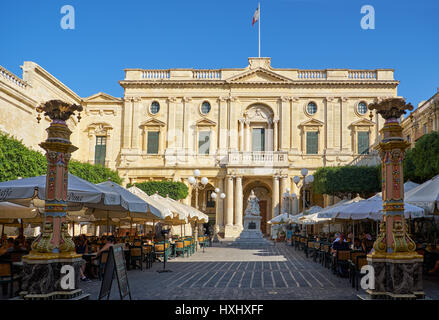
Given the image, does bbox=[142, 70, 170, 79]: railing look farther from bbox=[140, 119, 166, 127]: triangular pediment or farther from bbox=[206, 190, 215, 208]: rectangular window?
bbox=[206, 190, 215, 208]: rectangular window

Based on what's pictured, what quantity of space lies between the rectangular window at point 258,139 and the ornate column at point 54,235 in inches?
1360

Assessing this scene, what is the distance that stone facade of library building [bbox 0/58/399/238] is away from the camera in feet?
134

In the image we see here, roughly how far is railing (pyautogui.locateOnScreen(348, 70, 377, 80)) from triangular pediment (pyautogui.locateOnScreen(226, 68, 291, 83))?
5.93m

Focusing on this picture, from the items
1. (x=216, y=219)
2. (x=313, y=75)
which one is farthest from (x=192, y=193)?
(x=313, y=75)

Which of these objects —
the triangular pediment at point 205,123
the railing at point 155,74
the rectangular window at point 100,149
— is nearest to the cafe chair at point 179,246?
the triangular pediment at point 205,123

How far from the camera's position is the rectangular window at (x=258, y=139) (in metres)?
42.5

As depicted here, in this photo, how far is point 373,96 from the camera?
40.9 meters

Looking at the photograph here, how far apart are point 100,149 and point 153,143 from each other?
208 inches

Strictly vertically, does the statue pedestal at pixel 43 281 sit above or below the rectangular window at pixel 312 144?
below

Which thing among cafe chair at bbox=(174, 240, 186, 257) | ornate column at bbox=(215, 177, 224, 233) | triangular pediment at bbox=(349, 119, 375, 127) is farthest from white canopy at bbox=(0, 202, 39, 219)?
triangular pediment at bbox=(349, 119, 375, 127)

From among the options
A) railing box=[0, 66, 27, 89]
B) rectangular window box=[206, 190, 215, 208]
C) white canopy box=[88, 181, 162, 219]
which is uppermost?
railing box=[0, 66, 27, 89]

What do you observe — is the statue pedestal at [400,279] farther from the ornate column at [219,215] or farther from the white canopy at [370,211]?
the ornate column at [219,215]

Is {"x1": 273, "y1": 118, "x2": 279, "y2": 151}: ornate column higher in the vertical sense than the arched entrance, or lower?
higher

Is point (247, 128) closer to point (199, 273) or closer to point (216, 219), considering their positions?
point (216, 219)
